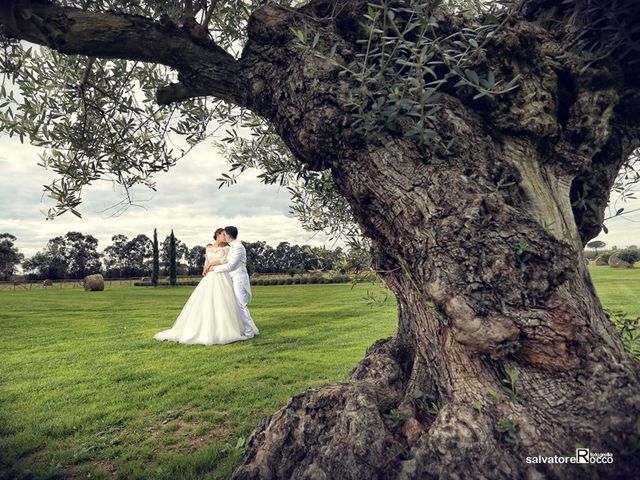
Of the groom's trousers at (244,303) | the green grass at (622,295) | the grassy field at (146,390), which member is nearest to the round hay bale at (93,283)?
the grassy field at (146,390)

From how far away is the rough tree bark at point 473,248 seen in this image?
3176 mm

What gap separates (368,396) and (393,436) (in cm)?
40

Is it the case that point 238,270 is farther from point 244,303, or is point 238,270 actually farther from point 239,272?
point 244,303

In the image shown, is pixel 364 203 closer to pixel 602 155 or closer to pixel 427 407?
pixel 427 407

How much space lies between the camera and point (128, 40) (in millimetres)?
4102

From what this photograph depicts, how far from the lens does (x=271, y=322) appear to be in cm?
1742

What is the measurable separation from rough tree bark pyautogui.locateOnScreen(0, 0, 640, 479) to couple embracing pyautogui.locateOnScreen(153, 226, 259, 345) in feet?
31.9

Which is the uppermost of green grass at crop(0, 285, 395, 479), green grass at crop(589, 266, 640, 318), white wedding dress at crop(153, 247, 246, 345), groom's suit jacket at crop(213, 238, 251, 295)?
groom's suit jacket at crop(213, 238, 251, 295)

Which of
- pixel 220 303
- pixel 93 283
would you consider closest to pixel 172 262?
pixel 93 283

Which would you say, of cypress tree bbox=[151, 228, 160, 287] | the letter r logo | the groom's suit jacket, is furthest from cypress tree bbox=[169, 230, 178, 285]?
the letter r logo

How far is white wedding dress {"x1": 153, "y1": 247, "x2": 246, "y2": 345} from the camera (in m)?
13.2

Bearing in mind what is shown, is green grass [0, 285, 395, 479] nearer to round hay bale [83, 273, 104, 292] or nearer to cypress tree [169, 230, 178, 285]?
round hay bale [83, 273, 104, 292]

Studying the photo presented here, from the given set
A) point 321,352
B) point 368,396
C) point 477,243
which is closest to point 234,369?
point 321,352

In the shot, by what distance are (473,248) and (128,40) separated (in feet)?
12.7
